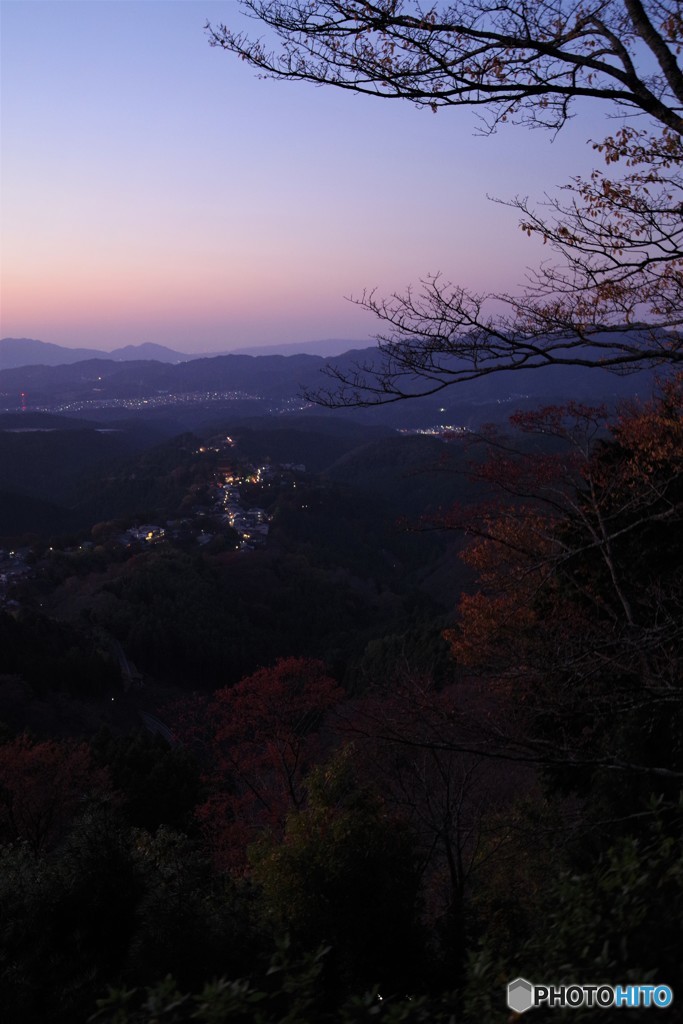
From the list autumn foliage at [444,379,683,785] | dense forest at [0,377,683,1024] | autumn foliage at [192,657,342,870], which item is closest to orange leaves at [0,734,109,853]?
dense forest at [0,377,683,1024]

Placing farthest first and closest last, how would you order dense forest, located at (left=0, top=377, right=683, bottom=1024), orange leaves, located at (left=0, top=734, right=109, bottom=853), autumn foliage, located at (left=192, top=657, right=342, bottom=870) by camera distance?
1. autumn foliage, located at (left=192, top=657, right=342, bottom=870)
2. orange leaves, located at (left=0, top=734, right=109, bottom=853)
3. dense forest, located at (left=0, top=377, right=683, bottom=1024)

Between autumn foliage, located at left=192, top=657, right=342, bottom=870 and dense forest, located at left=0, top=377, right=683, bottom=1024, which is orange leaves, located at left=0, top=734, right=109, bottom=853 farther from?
autumn foliage, located at left=192, top=657, right=342, bottom=870

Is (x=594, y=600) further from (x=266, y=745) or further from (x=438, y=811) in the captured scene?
(x=266, y=745)

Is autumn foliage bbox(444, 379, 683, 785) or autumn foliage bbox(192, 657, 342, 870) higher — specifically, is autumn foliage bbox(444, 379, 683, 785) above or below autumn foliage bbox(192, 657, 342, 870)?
above

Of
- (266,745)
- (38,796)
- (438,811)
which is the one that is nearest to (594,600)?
(438,811)

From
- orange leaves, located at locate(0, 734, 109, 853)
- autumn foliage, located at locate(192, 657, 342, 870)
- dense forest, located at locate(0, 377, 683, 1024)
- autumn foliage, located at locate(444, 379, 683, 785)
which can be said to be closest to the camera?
dense forest, located at locate(0, 377, 683, 1024)

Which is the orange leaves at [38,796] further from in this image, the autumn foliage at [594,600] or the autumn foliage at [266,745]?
the autumn foliage at [594,600]

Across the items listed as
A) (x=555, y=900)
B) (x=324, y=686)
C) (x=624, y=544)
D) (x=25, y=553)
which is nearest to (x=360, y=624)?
(x=25, y=553)

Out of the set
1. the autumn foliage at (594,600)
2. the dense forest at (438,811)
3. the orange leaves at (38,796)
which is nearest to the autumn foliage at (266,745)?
the dense forest at (438,811)

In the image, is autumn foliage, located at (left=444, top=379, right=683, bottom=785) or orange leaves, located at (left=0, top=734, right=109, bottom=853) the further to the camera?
orange leaves, located at (left=0, top=734, right=109, bottom=853)

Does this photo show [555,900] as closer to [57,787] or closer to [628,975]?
[628,975]

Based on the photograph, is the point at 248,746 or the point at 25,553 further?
the point at 25,553
